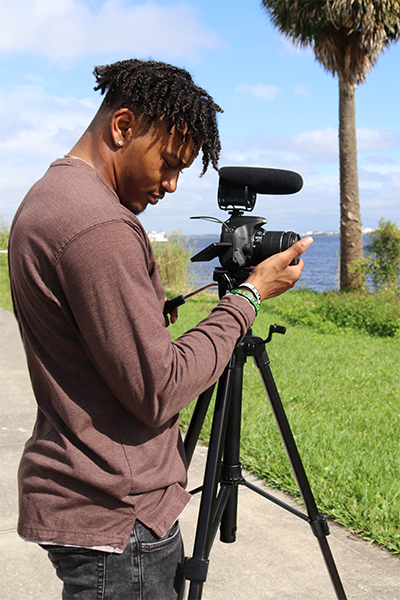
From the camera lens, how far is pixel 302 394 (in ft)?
16.2

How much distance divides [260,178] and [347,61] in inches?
425

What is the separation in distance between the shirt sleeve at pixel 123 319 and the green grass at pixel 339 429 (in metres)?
2.07

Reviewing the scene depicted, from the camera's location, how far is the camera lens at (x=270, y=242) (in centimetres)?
162

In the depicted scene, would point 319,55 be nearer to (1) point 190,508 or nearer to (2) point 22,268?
(1) point 190,508

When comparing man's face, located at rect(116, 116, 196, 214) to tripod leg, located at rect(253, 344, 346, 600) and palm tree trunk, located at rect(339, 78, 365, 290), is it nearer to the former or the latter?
tripod leg, located at rect(253, 344, 346, 600)

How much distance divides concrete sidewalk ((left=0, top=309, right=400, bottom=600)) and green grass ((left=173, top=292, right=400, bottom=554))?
0.17m

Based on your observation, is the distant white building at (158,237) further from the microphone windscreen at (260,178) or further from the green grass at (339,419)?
the microphone windscreen at (260,178)

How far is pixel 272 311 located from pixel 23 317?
31.3ft

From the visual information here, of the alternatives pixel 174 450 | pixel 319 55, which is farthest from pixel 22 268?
pixel 319 55

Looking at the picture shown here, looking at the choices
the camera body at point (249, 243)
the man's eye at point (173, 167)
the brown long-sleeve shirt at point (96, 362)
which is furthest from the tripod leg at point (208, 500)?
the man's eye at point (173, 167)

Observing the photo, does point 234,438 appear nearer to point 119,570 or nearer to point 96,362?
point 119,570

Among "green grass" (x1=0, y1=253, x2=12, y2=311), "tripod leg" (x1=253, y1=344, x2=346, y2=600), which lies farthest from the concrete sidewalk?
"green grass" (x1=0, y1=253, x2=12, y2=311)

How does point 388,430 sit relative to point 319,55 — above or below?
below

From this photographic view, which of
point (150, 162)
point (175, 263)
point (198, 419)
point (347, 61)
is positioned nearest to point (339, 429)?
point (198, 419)
